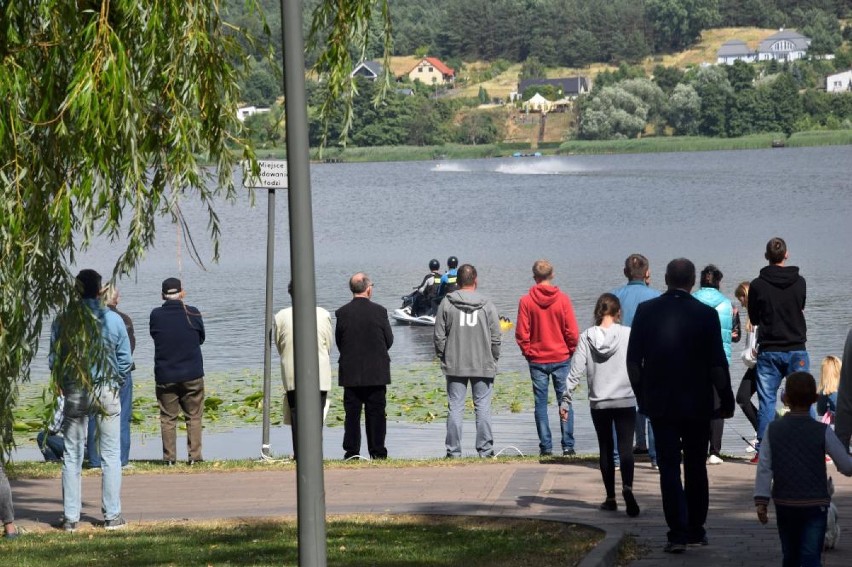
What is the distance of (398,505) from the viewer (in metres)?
11.1

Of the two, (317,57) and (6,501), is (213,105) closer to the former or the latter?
(317,57)

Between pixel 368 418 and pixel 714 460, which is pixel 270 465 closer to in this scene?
pixel 368 418

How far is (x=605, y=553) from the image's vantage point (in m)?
8.64

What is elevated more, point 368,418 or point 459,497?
point 368,418

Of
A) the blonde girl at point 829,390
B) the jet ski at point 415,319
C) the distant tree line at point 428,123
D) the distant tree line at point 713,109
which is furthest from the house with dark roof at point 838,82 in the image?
the blonde girl at point 829,390

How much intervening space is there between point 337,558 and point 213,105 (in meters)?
2.90

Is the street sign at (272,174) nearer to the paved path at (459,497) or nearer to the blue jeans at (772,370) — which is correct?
the paved path at (459,497)

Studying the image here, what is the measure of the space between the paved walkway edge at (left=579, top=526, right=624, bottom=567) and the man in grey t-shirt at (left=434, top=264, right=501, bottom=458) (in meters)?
4.34

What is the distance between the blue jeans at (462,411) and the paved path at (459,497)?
34.9 inches

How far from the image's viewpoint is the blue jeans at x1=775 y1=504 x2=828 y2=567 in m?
7.25

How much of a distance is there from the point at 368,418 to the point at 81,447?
4.11 metres

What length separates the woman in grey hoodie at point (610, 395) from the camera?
10.2m

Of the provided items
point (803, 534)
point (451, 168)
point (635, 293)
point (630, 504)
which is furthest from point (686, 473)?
point (451, 168)

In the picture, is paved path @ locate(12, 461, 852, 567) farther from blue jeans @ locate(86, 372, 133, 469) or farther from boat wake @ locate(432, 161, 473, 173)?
boat wake @ locate(432, 161, 473, 173)
